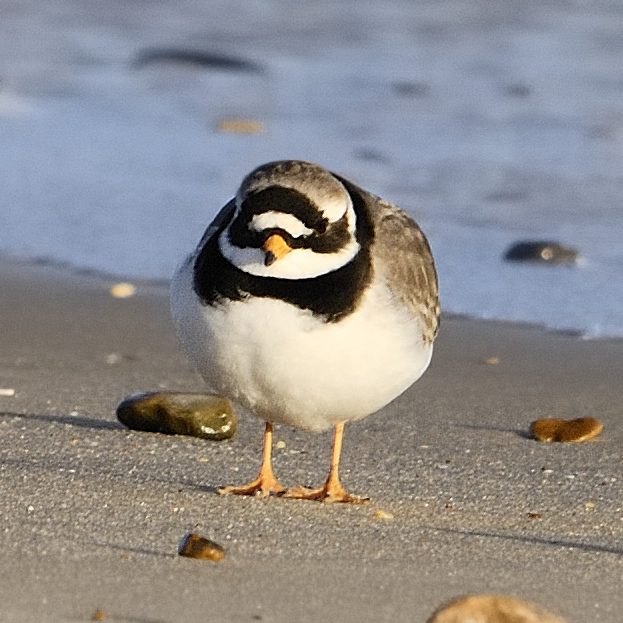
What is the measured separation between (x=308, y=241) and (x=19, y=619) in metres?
1.41

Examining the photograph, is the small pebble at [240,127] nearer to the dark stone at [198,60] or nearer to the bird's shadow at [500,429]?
the dark stone at [198,60]

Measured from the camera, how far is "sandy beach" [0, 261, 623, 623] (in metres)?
3.60

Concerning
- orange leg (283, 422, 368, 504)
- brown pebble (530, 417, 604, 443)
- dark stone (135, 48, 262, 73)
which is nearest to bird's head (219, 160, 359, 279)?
orange leg (283, 422, 368, 504)

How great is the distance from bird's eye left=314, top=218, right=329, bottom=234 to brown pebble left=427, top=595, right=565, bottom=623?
1.44 meters

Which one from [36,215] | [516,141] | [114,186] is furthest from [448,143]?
[36,215]

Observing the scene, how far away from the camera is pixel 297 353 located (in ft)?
13.6

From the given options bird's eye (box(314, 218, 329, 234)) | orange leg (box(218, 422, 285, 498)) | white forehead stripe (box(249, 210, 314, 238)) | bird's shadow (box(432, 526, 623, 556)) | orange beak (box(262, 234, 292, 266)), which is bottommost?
orange leg (box(218, 422, 285, 498))

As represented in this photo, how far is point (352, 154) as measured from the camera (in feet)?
37.8

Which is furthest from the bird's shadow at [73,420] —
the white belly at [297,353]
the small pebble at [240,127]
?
the small pebble at [240,127]

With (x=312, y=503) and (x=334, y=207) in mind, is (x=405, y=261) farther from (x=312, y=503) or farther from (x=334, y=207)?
(x=312, y=503)

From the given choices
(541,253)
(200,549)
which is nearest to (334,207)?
(200,549)

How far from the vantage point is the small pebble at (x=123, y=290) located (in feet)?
25.7

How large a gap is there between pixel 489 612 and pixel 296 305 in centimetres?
133

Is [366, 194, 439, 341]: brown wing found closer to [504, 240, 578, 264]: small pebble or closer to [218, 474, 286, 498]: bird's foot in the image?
[218, 474, 286, 498]: bird's foot
